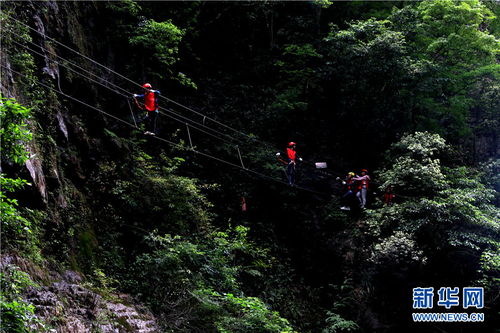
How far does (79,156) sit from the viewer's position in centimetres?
1130

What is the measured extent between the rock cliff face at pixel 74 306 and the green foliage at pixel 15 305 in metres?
0.22

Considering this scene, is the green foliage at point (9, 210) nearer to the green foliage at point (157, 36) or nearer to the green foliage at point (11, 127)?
the green foliage at point (11, 127)

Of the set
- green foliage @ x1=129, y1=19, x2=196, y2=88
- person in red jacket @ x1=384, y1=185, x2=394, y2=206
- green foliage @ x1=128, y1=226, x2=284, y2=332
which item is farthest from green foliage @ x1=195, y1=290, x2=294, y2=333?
green foliage @ x1=129, y1=19, x2=196, y2=88

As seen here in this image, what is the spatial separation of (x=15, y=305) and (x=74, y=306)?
2687 mm

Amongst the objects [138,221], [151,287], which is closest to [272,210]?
[138,221]

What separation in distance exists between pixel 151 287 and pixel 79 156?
372 cm

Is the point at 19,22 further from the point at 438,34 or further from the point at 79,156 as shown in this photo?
the point at 438,34

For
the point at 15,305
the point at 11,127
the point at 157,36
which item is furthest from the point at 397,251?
the point at 11,127

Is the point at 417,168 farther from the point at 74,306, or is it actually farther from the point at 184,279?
the point at 74,306

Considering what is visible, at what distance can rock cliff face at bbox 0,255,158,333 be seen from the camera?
721 cm

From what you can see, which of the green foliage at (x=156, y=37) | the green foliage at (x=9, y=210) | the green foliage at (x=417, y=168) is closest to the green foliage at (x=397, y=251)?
the green foliage at (x=417, y=168)

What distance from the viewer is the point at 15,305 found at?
17.6 ft

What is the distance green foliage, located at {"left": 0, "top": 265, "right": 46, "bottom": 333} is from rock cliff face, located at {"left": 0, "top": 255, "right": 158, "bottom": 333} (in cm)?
22

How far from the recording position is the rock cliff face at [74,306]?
721cm
